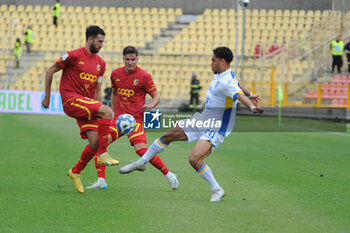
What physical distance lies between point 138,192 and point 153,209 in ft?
3.97

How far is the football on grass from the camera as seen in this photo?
8711 millimetres

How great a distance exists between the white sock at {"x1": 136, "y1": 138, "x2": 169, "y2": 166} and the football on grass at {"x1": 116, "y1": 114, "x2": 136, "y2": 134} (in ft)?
1.73

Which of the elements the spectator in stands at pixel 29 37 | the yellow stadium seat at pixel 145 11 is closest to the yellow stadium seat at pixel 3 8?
the spectator in stands at pixel 29 37

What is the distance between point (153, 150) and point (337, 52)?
75.6 ft

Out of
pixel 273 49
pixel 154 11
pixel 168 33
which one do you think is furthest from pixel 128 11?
pixel 273 49

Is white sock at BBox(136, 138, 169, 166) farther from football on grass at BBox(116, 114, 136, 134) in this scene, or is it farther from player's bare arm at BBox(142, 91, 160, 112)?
player's bare arm at BBox(142, 91, 160, 112)

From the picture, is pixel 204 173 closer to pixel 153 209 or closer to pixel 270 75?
pixel 153 209

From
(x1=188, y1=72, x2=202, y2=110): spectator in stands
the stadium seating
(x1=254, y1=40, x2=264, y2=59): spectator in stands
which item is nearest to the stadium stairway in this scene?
(x1=254, y1=40, x2=264, y2=59): spectator in stands

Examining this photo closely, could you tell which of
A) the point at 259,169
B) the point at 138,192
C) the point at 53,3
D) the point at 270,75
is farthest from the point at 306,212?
the point at 53,3

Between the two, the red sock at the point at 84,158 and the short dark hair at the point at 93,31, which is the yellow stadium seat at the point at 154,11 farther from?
the red sock at the point at 84,158

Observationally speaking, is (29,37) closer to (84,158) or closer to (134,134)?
(134,134)

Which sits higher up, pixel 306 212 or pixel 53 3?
pixel 53 3

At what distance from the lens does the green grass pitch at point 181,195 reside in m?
6.31

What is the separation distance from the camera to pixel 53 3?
37.5 metres
